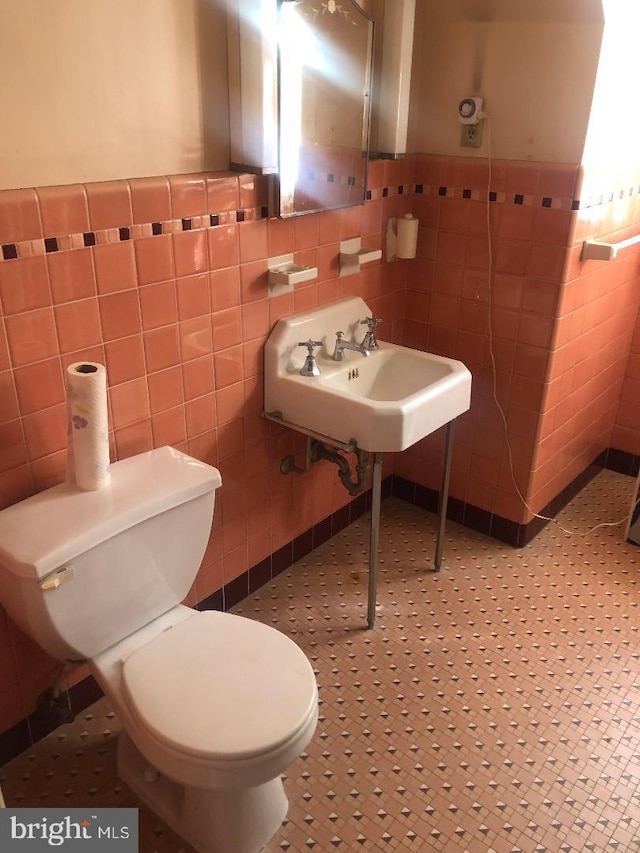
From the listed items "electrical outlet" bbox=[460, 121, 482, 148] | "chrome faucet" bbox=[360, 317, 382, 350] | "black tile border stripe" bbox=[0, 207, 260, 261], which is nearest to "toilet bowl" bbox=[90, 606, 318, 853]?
"black tile border stripe" bbox=[0, 207, 260, 261]

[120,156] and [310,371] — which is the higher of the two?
[120,156]

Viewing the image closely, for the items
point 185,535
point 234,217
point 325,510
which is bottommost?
point 325,510

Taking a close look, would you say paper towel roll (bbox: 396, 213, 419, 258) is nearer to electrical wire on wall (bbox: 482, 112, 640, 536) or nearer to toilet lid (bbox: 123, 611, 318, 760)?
electrical wire on wall (bbox: 482, 112, 640, 536)

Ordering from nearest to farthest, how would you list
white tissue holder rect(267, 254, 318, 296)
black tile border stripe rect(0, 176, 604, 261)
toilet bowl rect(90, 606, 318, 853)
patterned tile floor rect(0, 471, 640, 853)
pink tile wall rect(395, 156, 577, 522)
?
toilet bowl rect(90, 606, 318, 853) → black tile border stripe rect(0, 176, 604, 261) → patterned tile floor rect(0, 471, 640, 853) → white tissue holder rect(267, 254, 318, 296) → pink tile wall rect(395, 156, 577, 522)

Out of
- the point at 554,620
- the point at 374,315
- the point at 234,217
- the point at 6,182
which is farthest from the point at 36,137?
the point at 554,620

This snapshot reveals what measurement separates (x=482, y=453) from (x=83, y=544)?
1541mm

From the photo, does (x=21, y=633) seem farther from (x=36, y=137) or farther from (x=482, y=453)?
(x=482, y=453)

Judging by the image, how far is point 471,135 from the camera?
2182 mm

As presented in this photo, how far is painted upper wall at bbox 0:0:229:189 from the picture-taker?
1.32m

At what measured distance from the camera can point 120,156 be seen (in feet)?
4.94

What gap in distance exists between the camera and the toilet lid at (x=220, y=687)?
1.29 metres

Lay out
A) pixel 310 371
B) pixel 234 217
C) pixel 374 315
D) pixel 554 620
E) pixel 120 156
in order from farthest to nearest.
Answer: pixel 374 315
pixel 554 620
pixel 310 371
pixel 234 217
pixel 120 156

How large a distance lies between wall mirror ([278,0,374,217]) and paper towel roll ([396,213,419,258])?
22 cm

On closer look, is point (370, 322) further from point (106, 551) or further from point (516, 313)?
point (106, 551)
